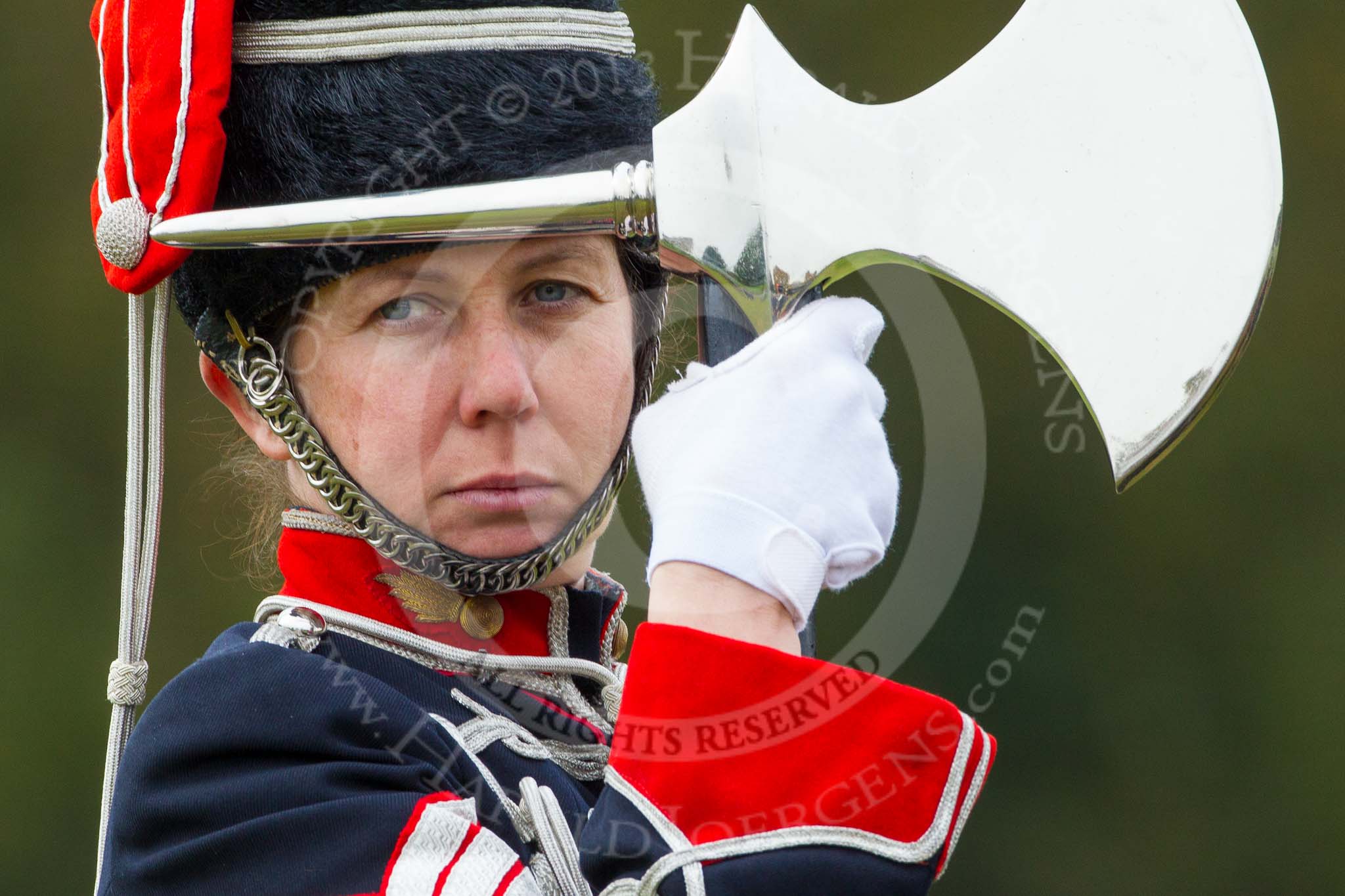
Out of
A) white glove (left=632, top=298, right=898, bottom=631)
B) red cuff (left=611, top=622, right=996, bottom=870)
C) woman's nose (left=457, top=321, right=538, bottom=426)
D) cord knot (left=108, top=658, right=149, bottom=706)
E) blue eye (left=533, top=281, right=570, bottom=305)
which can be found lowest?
red cuff (left=611, top=622, right=996, bottom=870)

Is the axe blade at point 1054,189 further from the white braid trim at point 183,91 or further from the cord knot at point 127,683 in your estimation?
the cord knot at point 127,683

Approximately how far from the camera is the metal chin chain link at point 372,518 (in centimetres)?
116

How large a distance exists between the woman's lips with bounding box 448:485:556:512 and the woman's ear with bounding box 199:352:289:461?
0.16 meters

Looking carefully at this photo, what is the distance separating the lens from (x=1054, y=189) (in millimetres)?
920

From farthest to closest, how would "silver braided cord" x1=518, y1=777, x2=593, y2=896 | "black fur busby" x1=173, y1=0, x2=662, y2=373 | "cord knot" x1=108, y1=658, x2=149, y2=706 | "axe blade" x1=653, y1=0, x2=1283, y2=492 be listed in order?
"cord knot" x1=108, y1=658, x2=149, y2=706 < "black fur busby" x1=173, y1=0, x2=662, y2=373 < "silver braided cord" x1=518, y1=777, x2=593, y2=896 < "axe blade" x1=653, y1=0, x2=1283, y2=492

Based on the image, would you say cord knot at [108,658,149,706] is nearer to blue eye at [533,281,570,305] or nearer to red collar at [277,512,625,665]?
red collar at [277,512,625,665]

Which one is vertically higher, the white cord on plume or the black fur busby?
the black fur busby

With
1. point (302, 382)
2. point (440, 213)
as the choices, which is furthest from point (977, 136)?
point (302, 382)

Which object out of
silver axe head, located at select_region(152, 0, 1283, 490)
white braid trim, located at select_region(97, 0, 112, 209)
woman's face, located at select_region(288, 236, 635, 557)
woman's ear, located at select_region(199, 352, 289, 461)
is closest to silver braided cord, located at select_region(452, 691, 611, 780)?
woman's face, located at select_region(288, 236, 635, 557)

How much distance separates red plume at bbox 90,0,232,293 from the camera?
1.14 metres

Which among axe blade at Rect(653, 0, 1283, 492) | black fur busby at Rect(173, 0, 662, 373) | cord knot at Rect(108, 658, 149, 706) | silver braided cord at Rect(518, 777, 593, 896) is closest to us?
axe blade at Rect(653, 0, 1283, 492)

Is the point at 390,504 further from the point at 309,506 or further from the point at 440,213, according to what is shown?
the point at 440,213

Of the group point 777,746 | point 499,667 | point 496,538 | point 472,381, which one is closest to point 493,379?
point 472,381

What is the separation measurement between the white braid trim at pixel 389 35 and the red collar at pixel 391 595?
35cm
